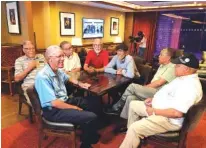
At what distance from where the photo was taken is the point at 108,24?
22.2 ft

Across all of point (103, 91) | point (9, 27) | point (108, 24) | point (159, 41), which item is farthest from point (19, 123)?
point (159, 41)

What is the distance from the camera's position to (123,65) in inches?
104

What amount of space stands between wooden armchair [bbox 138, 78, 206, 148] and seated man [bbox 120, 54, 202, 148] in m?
0.04

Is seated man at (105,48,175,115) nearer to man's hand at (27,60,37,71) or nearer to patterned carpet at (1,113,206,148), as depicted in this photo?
patterned carpet at (1,113,206,148)

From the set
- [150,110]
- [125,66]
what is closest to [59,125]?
[150,110]

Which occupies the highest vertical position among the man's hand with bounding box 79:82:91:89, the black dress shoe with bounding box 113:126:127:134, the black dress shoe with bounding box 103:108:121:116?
the man's hand with bounding box 79:82:91:89

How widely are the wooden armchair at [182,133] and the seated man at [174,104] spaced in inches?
1.6

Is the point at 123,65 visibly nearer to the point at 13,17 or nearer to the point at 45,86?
the point at 45,86

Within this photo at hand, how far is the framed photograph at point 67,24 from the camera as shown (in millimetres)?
4984

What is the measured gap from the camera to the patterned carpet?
6.83 feet

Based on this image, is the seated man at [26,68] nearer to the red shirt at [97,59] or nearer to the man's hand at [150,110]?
the red shirt at [97,59]

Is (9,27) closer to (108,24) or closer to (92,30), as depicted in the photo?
(92,30)

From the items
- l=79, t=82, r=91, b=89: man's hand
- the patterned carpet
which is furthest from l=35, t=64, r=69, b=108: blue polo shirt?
the patterned carpet

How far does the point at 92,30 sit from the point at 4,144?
4633mm
